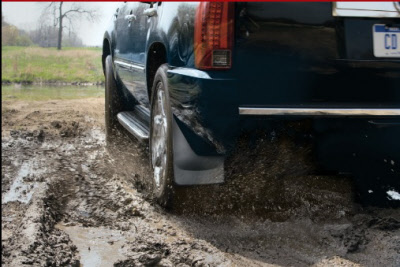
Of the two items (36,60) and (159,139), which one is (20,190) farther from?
(36,60)

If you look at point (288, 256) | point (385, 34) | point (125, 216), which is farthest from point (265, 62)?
point (125, 216)

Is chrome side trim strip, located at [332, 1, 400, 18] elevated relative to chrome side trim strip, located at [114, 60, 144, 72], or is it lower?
elevated

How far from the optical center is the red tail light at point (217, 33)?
3348 mm

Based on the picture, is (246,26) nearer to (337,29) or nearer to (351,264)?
(337,29)

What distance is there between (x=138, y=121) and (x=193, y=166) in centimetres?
185

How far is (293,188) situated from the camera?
172 inches

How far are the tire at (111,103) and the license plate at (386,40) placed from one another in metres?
3.47

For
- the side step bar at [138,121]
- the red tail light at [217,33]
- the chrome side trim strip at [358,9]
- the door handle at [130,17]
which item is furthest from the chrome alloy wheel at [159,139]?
the door handle at [130,17]

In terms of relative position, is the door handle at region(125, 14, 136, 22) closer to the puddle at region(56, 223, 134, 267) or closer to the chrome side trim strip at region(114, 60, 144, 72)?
the chrome side trim strip at region(114, 60, 144, 72)

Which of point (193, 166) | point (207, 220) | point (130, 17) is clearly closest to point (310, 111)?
point (193, 166)

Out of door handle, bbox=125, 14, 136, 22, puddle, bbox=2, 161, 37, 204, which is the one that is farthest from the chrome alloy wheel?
door handle, bbox=125, 14, 136, 22

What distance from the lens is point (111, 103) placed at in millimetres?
6469

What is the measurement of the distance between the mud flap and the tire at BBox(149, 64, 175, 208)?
0.11 meters

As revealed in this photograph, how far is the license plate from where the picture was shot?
3473 mm
